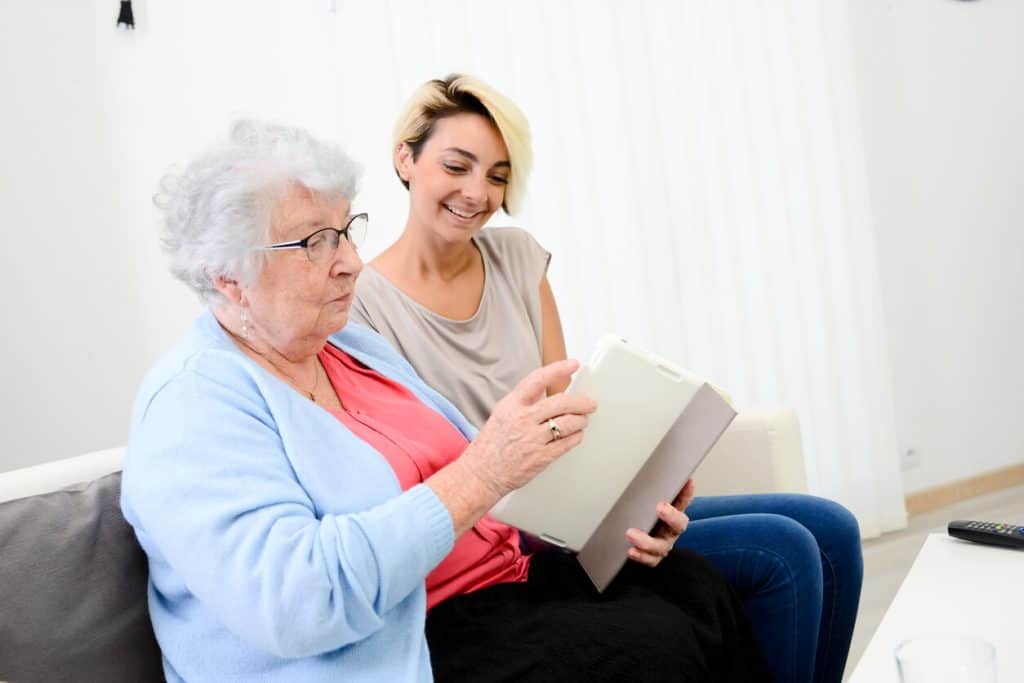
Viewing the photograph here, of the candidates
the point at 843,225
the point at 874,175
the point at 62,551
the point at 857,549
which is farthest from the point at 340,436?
the point at 874,175

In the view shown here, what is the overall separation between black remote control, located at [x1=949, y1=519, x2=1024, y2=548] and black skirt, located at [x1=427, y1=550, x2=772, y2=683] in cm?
33

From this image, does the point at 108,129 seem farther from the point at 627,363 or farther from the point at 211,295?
the point at 627,363

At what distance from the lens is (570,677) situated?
3.81 ft

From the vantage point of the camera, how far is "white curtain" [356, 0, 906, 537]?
2.85 meters

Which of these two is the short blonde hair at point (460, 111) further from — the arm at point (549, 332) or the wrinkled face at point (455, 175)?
the arm at point (549, 332)

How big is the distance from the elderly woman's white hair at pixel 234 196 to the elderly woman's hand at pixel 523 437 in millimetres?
338

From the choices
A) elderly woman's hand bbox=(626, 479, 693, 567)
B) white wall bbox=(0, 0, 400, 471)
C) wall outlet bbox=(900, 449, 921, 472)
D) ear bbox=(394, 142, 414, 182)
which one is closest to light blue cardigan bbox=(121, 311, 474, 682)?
elderly woman's hand bbox=(626, 479, 693, 567)

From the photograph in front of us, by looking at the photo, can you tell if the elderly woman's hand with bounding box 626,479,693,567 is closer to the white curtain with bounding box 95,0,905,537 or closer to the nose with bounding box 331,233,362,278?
the nose with bounding box 331,233,362,278

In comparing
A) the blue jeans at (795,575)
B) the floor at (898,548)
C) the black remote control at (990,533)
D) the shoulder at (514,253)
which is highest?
the shoulder at (514,253)

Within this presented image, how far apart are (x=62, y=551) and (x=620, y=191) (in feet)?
6.85

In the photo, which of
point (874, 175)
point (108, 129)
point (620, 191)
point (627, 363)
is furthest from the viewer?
point (874, 175)

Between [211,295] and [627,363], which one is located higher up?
[211,295]

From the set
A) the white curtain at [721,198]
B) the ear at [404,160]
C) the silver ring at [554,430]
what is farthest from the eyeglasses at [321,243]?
the white curtain at [721,198]

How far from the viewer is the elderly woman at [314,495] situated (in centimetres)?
105
